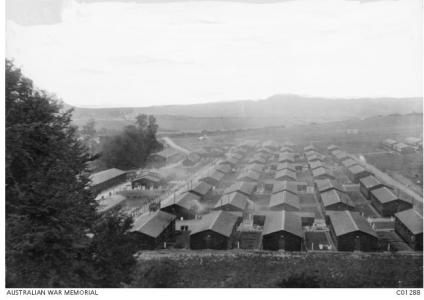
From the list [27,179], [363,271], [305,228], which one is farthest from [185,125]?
[27,179]

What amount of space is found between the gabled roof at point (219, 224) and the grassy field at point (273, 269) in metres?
1.55

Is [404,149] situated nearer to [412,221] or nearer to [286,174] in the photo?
[286,174]

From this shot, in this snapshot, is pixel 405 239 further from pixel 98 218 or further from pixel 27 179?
pixel 27 179

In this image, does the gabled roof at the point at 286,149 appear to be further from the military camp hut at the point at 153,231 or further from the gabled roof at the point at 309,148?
the military camp hut at the point at 153,231

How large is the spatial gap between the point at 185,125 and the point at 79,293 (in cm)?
8258

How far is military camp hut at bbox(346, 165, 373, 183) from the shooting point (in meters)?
43.1

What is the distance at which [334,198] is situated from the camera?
32.2 meters

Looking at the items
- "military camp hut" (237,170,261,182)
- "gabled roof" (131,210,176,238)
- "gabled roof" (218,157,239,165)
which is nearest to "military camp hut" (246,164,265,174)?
"military camp hut" (237,170,261,182)

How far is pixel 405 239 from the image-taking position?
2567 cm

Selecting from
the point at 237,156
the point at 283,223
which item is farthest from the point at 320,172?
the point at 283,223

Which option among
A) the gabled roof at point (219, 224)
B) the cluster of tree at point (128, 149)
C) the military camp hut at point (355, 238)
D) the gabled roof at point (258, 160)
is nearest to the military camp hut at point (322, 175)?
the gabled roof at point (258, 160)

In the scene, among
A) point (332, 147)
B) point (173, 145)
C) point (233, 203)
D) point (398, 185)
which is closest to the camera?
point (233, 203)

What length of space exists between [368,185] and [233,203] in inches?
625

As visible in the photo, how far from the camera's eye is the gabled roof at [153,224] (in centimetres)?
2425
